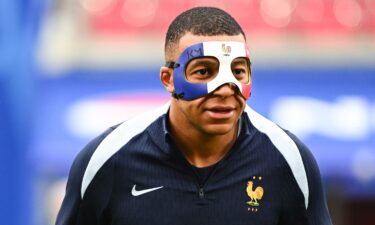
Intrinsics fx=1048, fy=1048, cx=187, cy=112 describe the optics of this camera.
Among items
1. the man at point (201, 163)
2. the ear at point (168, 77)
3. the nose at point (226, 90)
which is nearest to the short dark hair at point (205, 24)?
the man at point (201, 163)

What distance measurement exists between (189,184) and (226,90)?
0.40 metres

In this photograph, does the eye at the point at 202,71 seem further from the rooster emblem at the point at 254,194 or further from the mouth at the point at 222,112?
the rooster emblem at the point at 254,194

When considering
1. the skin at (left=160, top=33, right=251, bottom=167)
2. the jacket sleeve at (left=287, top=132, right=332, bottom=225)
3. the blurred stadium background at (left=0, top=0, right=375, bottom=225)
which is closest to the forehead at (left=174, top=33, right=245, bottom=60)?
the skin at (left=160, top=33, right=251, bottom=167)

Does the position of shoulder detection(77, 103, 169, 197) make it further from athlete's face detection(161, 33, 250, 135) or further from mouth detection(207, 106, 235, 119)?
mouth detection(207, 106, 235, 119)

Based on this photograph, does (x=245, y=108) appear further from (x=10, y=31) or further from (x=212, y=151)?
(x=10, y=31)

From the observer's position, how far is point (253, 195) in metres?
4.00

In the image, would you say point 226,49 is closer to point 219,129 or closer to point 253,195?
point 219,129

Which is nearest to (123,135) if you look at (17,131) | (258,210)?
(258,210)

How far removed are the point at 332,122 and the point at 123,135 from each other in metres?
5.21

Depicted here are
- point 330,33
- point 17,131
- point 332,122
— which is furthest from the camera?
point 330,33

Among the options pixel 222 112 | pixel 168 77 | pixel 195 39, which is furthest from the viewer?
pixel 168 77

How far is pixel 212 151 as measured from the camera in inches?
160

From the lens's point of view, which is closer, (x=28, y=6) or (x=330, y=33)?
(x=28, y=6)

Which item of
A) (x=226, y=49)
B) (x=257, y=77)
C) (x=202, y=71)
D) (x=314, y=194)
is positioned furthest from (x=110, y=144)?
(x=257, y=77)
